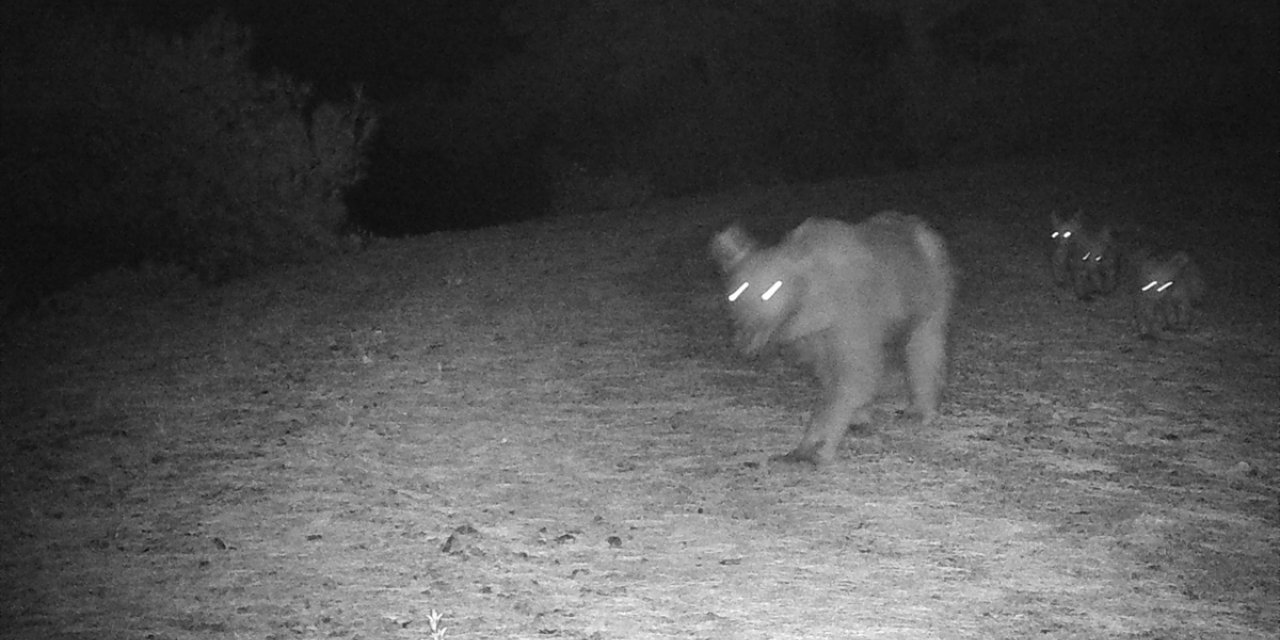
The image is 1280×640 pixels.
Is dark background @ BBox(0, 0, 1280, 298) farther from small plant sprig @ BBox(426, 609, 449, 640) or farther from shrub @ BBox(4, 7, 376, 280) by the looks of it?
small plant sprig @ BBox(426, 609, 449, 640)

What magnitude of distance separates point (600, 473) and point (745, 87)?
773 inches

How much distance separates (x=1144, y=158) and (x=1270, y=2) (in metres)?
8.94

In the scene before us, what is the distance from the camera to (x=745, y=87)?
25469 mm

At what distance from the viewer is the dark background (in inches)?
852

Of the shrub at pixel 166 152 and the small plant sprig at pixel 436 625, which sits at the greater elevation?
the shrub at pixel 166 152

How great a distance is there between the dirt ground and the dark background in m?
10.8

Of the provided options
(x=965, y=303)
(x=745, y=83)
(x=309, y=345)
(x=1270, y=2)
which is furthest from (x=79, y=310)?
(x=1270, y=2)

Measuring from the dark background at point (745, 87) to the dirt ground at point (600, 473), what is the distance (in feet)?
35.4

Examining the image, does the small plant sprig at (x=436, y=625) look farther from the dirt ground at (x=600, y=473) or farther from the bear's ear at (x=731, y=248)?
the bear's ear at (x=731, y=248)

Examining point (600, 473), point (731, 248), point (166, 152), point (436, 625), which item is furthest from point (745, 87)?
point (436, 625)

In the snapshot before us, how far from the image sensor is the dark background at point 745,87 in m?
21.6

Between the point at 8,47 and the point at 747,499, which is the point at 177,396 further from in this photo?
the point at 8,47

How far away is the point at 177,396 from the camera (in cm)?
818

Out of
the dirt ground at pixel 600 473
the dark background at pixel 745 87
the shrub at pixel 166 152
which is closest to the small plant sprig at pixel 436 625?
the dirt ground at pixel 600 473
